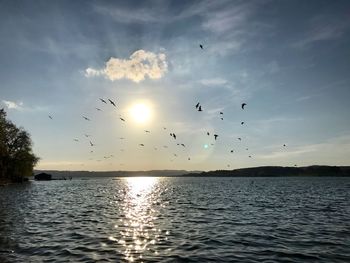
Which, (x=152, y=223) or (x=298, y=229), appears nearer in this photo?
(x=298, y=229)

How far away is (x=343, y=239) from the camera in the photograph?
2623cm

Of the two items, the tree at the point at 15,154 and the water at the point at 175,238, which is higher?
the tree at the point at 15,154

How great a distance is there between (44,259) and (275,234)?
15990 millimetres

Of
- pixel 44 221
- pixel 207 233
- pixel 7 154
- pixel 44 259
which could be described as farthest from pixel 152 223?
pixel 7 154

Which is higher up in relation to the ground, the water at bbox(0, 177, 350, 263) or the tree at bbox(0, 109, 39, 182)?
the tree at bbox(0, 109, 39, 182)

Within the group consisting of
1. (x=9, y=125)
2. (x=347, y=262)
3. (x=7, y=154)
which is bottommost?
(x=347, y=262)

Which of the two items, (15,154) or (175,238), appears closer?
(175,238)

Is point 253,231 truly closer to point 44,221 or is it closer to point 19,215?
point 44,221

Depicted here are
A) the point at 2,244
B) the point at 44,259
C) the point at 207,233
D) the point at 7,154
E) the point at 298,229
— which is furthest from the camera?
the point at 7,154

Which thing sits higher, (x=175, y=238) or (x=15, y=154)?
(x=15, y=154)

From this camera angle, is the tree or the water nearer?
the water

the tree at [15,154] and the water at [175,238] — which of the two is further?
the tree at [15,154]

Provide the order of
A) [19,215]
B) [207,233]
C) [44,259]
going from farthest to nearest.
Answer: [19,215], [207,233], [44,259]

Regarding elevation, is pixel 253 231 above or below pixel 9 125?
below
